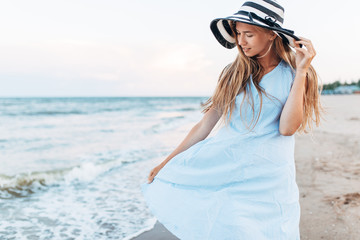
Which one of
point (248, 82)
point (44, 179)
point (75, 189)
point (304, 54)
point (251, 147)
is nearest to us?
point (304, 54)

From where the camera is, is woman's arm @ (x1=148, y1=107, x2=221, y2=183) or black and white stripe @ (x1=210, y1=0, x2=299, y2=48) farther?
woman's arm @ (x1=148, y1=107, x2=221, y2=183)

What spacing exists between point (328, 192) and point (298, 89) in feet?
10.3

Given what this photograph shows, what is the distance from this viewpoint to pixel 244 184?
162 centimetres

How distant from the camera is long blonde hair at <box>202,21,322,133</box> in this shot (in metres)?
1.72

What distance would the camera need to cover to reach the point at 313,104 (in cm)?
176

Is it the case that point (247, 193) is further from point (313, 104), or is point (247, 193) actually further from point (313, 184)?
point (313, 184)

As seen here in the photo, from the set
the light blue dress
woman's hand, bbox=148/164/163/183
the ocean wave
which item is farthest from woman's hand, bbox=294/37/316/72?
the ocean wave

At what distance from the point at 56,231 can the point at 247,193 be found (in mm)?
2885

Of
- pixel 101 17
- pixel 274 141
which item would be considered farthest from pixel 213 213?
pixel 101 17

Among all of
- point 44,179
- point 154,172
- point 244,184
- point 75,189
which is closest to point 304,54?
point 244,184

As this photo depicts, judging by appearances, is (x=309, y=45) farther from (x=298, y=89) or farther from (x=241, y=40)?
(x=241, y=40)

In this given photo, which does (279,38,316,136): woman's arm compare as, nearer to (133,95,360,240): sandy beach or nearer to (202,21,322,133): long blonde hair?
(202,21,322,133): long blonde hair

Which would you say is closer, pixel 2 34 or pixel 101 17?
pixel 101 17

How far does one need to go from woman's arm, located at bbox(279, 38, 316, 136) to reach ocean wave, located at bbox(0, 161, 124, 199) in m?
4.92
